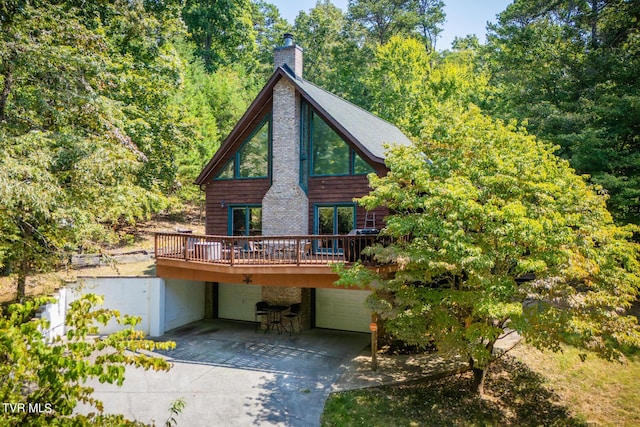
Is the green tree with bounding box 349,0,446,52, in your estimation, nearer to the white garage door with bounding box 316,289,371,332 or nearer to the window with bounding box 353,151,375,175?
the window with bounding box 353,151,375,175

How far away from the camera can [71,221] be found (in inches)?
424

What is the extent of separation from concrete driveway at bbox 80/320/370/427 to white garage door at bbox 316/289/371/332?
1.70ft

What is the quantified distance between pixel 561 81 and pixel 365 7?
26.2 m

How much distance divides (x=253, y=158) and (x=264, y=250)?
501 cm

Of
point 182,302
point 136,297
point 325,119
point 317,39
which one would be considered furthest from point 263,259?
point 317,39

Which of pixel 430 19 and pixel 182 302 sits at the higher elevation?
pixel 430 19

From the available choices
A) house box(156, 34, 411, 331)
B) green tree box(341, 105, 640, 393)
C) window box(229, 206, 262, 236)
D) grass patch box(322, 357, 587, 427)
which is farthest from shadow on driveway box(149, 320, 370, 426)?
window box(229, 206, 262, 236)

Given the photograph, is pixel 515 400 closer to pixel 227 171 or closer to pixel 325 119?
pixel 325 119

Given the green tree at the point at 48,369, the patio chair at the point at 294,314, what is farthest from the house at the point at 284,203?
the green tree at the point at 48,369

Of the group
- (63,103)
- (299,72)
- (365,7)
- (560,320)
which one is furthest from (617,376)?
(365,7)

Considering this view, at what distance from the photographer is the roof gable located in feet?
46.8

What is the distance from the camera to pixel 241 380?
10.9 metres

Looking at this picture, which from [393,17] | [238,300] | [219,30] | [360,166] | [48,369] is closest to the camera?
[48,369]

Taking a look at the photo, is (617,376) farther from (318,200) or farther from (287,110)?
(287,110)
